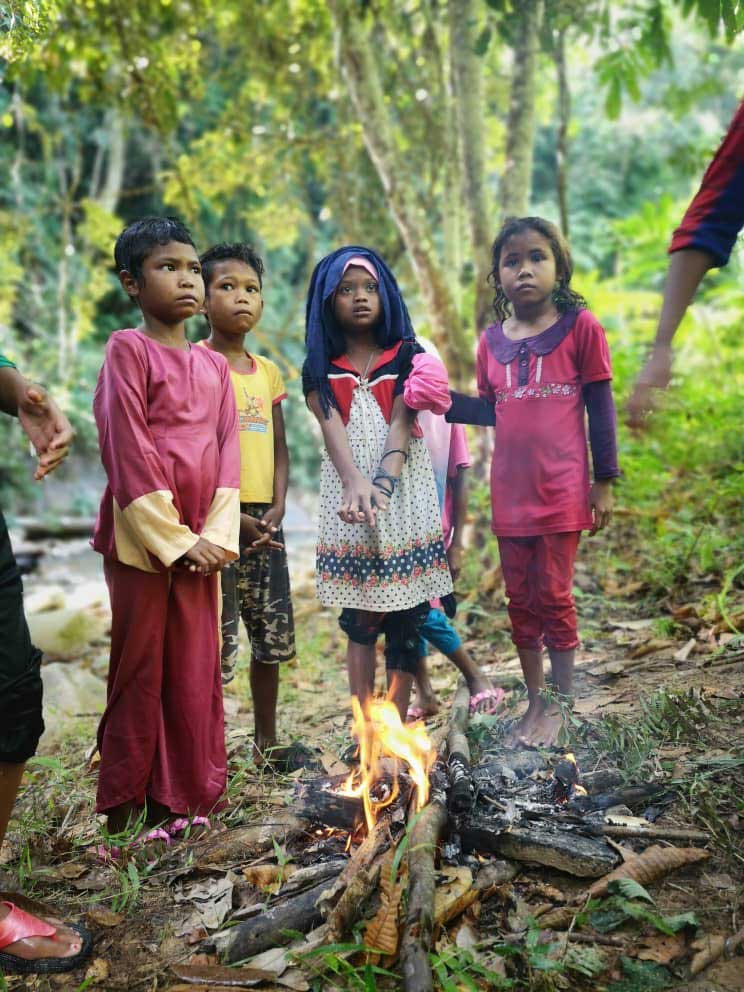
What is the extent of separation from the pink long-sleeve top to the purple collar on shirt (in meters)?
1.09

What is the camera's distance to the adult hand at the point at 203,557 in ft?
8.51

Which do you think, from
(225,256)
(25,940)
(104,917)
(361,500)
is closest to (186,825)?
(104,917)

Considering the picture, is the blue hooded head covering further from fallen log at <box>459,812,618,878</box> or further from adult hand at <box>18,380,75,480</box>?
fallen log at <box>459,812,618,878</box>

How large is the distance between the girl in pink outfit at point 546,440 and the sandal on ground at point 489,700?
1.16ft

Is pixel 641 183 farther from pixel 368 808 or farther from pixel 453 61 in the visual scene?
pixel 368 808

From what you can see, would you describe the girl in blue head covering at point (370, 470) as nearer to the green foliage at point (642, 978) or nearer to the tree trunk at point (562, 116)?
the green foliage at point (642, 978)

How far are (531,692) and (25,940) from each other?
A: 1.95 metres

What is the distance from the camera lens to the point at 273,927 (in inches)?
82.3

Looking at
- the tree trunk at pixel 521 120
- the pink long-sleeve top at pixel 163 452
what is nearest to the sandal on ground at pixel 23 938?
the pink long-sleeve top at pixel 163 452

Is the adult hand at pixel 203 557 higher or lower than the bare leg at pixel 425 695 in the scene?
higher

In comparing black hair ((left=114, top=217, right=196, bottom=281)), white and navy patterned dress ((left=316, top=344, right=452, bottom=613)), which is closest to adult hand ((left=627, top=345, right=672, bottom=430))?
white and navy patterned dress ((left=316, top=344, right=452, bottom=613))

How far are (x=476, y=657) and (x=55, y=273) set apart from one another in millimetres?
15426

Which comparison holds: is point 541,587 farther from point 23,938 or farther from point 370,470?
point 23,938

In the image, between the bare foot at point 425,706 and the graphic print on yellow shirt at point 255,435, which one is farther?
the bare foot at point 425,706
